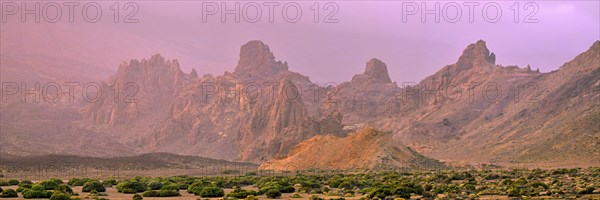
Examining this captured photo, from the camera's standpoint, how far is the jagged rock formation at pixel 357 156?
13225 cm

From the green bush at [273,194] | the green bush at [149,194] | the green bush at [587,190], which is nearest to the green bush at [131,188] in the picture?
the green bush at [149,194]

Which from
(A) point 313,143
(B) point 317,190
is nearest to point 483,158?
(A) point 313,143

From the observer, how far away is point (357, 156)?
137 meters

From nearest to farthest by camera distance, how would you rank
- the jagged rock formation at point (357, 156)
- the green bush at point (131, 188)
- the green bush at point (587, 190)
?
1. the green bush at point (587, 190)
2. the green bush at point (131, 188)
3. the jagged rock formation at point (357, 156)

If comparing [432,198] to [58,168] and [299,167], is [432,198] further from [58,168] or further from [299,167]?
[58,168]

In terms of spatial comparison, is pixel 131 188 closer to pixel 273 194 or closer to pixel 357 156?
pixel 273 194

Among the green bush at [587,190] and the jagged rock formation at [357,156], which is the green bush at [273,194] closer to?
the green bush at [587,190]

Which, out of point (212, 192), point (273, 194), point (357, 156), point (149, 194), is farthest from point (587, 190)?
point (357, 156)

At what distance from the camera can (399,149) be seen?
14125 cm

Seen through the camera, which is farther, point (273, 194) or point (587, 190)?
point (273, 194)

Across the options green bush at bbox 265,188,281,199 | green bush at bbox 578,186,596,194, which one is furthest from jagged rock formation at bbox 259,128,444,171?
green bush at bbox 578,186,596,194

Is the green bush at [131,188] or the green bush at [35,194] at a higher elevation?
the green bush at [35,194]

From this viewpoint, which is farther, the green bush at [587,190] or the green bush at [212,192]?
the green bush at [212,192]

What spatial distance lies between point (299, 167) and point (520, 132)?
73.2 metres
